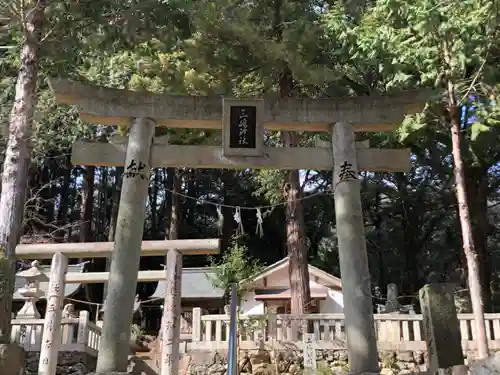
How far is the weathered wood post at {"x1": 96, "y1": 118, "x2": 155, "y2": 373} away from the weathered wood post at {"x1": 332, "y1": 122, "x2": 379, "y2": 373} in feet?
8.64

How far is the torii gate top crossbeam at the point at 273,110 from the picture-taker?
24.5 feet

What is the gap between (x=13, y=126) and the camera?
8320 mm

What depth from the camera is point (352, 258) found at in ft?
22.5

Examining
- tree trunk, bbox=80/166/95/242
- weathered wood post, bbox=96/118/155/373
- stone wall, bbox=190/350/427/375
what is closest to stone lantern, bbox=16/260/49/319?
stone wall, bbox=190/350/427/375

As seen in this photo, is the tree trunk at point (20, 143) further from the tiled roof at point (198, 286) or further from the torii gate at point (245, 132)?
the tiled roof at point (198, 286)

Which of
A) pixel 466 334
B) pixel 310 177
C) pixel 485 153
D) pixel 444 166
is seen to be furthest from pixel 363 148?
pixel 310 177

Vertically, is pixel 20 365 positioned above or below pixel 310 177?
below

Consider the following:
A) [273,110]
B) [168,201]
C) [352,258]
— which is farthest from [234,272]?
[168,201]

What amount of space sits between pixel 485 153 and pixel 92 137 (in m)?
12.3

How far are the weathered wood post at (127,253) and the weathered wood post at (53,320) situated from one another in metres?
3.51

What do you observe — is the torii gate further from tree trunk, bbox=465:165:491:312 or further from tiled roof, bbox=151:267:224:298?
tiled roof, bbox=151:267:224:298

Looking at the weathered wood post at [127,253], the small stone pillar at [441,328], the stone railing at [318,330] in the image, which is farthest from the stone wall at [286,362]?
the small stone pillar at [441,328]

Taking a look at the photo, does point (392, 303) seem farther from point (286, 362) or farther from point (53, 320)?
point (53, 320)

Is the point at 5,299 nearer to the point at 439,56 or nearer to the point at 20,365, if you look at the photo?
the point at 20,365
